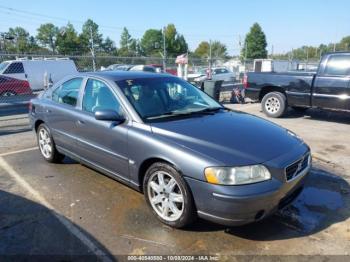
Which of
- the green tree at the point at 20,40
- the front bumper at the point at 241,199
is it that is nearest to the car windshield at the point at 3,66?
the front bumper at the point at 241,199

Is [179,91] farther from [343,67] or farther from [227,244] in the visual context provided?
[343,67]

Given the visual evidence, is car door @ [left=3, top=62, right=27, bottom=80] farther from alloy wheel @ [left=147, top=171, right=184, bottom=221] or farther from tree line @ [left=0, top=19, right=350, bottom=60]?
tree line @ [left=0, top=19, right=350, bottom=60]

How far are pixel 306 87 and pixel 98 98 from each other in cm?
654

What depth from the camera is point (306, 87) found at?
933 cm

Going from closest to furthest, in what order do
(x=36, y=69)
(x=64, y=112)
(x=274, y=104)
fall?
(x=64, y=112), (x=274, y=104), (x=36, y=69)

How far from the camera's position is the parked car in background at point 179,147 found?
10.5 feet

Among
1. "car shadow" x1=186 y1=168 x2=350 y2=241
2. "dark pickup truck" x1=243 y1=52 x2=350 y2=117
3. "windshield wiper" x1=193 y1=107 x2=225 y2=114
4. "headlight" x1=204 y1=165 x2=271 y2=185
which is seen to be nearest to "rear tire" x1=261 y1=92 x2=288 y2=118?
"dark pickup truck" x1=243 y1=52 x2=350 y2=117

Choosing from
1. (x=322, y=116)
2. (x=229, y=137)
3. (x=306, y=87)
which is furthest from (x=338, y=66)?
(x=229, y=137)

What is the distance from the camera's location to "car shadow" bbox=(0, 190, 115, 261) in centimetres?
321

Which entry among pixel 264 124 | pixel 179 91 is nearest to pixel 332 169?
pixel 264 124

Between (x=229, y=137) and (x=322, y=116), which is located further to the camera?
(x=322, y=116)

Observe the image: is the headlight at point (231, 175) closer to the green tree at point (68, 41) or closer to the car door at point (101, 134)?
the car door at point (101, 134)

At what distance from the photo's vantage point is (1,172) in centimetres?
550

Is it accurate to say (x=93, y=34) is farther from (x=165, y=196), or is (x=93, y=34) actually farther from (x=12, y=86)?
(x=165, y=196)
